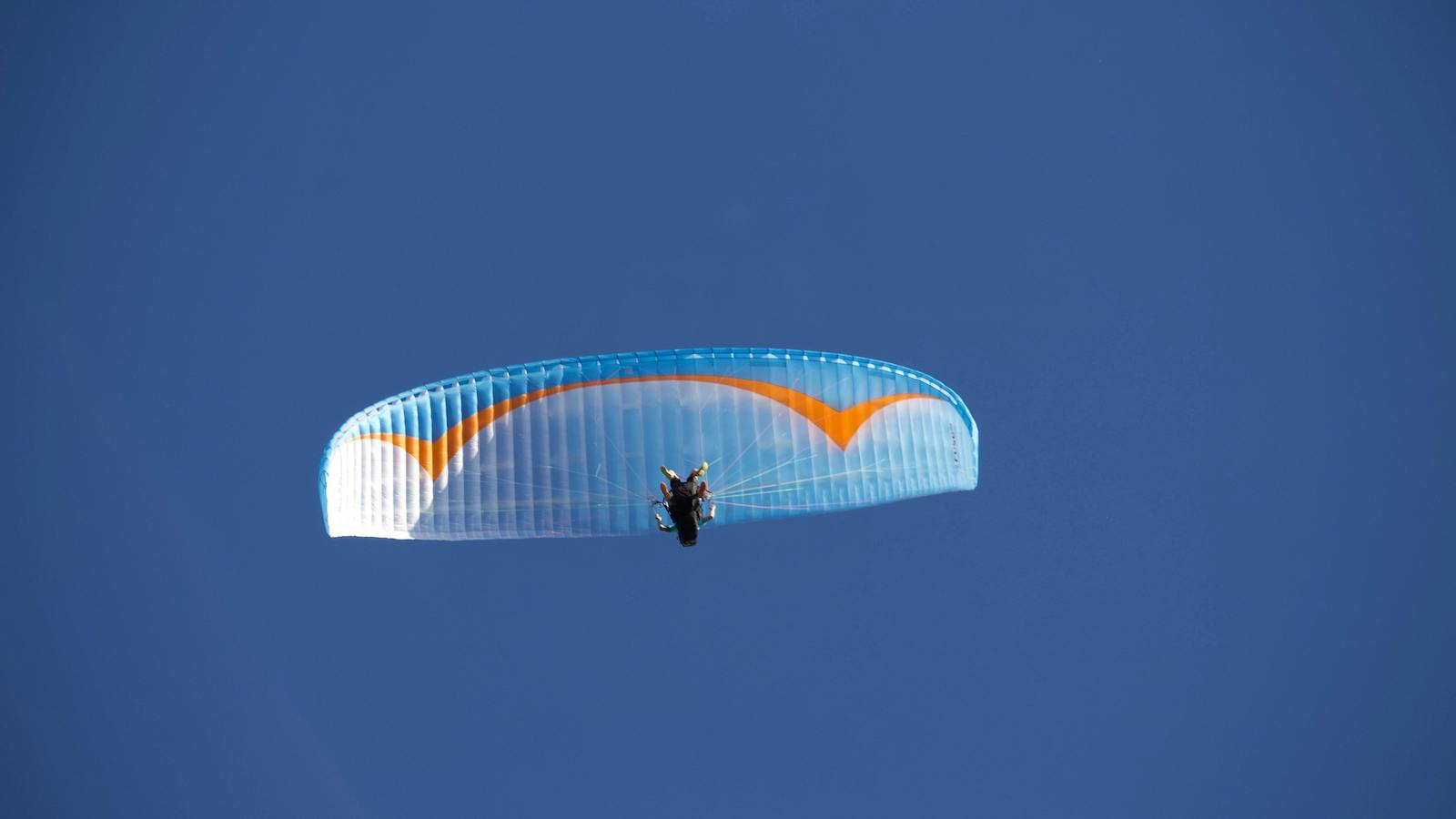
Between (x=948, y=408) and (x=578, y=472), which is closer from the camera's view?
(x=578, y=472)

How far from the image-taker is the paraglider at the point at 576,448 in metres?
22.2

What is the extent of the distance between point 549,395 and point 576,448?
33.9 inches

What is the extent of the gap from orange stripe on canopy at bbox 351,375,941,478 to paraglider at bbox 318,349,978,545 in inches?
0.7

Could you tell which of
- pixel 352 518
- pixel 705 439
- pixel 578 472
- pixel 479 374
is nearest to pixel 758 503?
pixel 705 439

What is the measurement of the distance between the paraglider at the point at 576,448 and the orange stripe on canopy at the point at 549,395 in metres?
0.02

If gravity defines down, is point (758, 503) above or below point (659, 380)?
below

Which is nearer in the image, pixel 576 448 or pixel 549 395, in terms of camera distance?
pixel 576 448

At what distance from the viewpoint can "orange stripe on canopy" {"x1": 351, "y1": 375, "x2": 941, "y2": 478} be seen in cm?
2231

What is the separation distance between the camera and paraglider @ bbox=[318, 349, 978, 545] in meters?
22.2

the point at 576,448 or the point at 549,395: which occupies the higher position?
the point at 549,395

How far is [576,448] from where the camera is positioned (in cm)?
2223

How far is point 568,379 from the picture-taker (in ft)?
73.4

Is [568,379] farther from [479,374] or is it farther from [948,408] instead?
[948,408]

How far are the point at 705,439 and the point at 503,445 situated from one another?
2.89m
